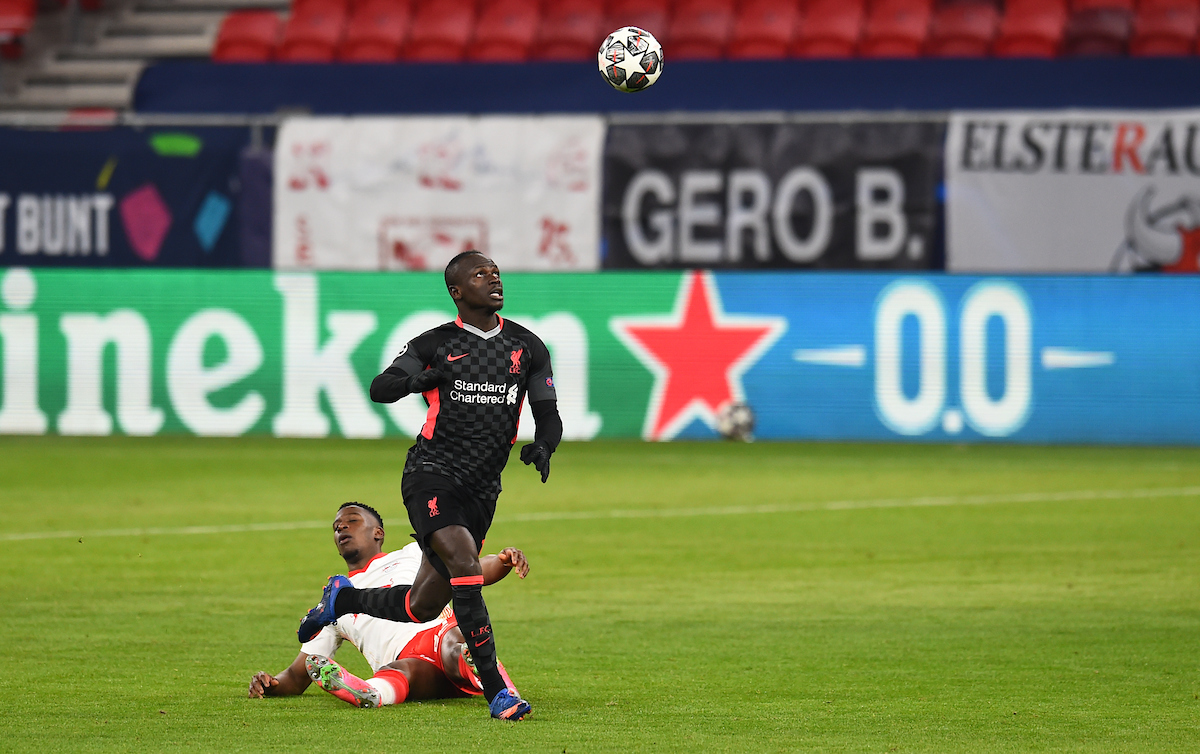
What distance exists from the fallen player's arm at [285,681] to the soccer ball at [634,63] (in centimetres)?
712

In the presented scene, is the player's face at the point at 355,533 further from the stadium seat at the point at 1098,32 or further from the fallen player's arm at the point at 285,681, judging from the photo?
the stadium seat at the point at 1098,32

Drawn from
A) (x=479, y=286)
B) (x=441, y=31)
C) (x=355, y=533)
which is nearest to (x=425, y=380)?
(x=479, y=286)

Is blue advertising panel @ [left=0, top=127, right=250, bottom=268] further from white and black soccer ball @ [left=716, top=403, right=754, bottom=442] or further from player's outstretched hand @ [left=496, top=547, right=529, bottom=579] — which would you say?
player's outstretched hand @ [left=496, top=547, right=529, bottom=579]

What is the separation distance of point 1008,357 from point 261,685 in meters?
13.3

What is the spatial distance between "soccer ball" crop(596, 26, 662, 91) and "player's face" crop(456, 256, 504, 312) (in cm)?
663

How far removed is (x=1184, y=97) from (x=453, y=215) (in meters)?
9.15

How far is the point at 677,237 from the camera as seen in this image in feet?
66.9

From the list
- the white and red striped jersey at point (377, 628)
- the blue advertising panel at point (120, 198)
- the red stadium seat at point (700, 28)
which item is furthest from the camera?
the red stadium seat at point (700, 28)

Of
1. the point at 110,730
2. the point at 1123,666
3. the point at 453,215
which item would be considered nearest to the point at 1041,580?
the point at 1123,666

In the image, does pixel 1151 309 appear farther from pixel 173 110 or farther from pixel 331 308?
pixel 173 110

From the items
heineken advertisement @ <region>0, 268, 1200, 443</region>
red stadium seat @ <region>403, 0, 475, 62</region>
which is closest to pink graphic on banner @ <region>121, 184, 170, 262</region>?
heineken advertisement @ <region>0, 268, 1200, 443</region>

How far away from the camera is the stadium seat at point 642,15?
2567 centimetres

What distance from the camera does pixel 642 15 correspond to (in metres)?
26.0

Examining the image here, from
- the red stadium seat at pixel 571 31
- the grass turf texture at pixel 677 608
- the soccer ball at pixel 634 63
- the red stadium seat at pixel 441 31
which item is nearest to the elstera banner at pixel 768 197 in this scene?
the grass turf texture at pixel 677 608
